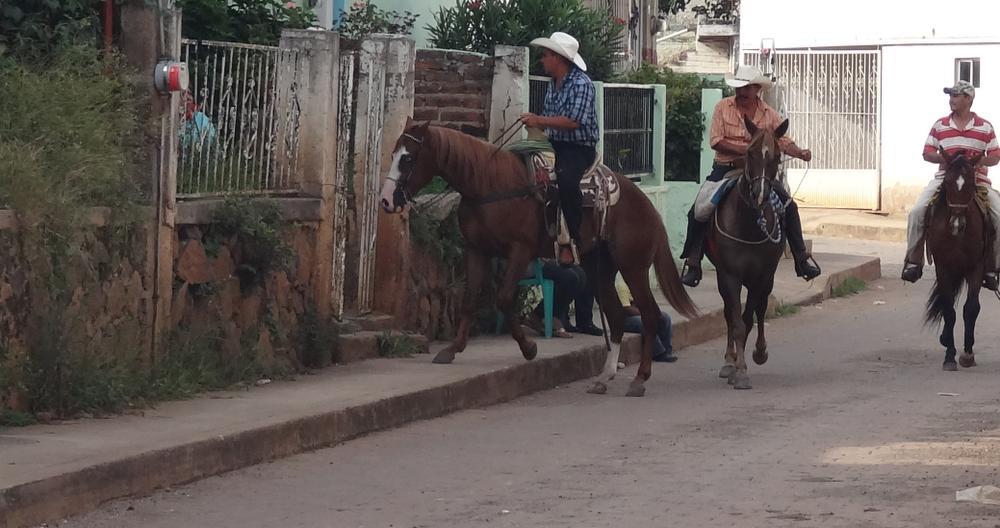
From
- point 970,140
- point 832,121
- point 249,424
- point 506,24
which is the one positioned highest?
point 506,24

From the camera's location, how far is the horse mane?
1214cm

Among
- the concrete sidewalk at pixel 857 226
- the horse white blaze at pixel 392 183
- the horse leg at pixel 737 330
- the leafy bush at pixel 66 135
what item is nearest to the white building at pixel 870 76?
the concrete sidewalk at pixel 857 226

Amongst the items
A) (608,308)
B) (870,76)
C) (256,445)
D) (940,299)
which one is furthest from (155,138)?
(870,76)

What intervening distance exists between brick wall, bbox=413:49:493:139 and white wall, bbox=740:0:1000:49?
1532cm

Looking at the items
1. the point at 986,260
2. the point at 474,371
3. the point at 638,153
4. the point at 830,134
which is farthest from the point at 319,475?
the point at 830,134

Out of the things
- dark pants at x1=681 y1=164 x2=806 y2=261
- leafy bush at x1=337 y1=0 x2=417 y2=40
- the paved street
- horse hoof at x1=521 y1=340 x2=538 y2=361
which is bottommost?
the paved street

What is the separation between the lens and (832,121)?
2952 centimetres

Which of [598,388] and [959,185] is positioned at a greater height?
[959,185]

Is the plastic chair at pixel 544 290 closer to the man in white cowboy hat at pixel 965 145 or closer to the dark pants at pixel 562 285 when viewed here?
the dark pants at pixel 562 285

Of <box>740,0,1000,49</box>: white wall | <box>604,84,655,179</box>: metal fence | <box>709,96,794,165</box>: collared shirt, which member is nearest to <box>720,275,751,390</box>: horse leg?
<box>709,96,794,165</box>: collared shirt

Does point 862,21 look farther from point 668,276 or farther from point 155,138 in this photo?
point 155,138

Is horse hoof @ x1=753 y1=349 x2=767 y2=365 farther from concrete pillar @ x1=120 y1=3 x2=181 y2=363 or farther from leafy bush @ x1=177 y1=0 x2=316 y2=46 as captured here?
concrete pillar @ x1=120 y1=3 x2=181 y2=363

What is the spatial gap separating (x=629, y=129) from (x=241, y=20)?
6.16 meters

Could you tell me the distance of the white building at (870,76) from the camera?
28.4 metres
